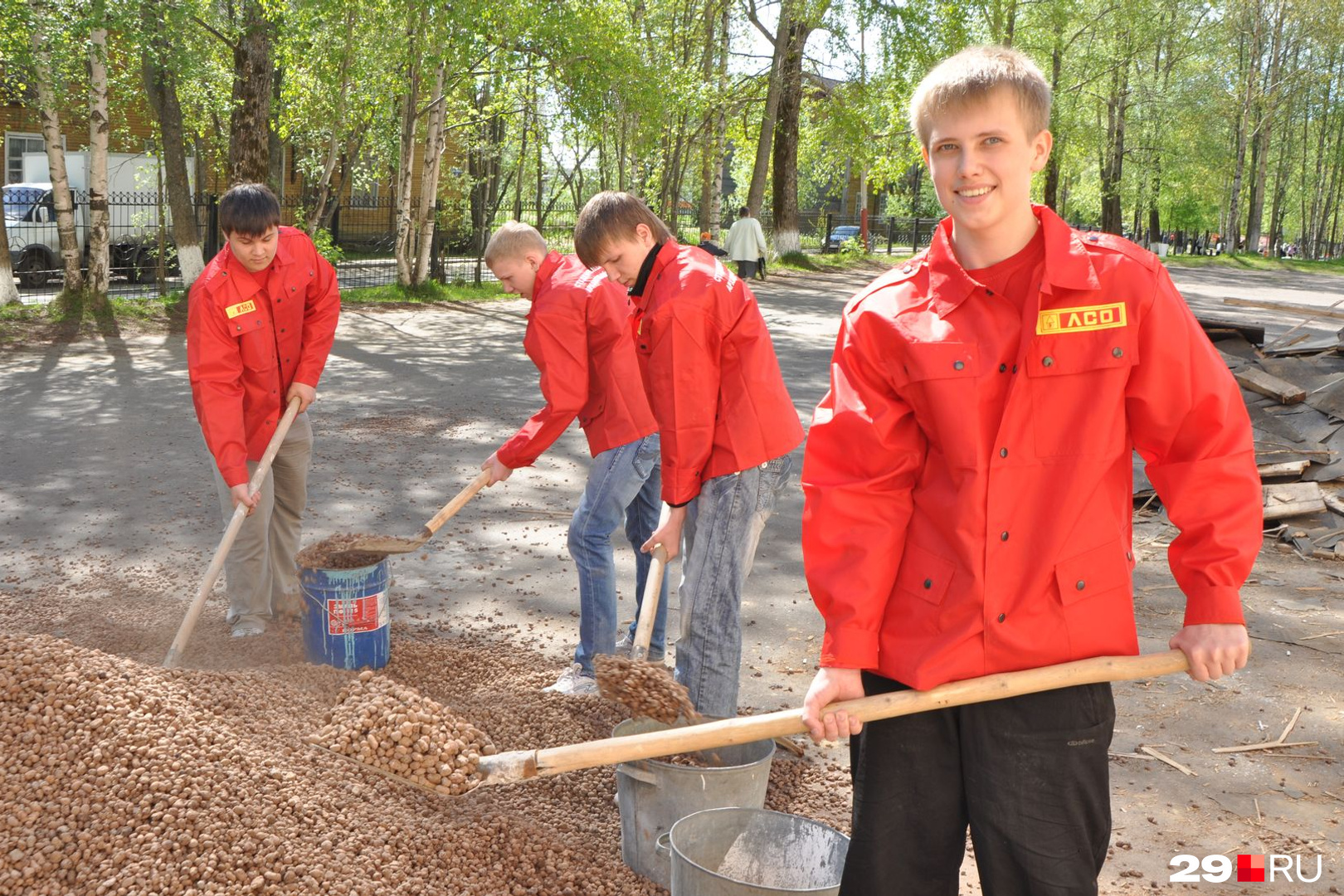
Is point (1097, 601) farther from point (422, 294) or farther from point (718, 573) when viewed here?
point (422, 294)

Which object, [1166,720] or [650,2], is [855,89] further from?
[1166,720]

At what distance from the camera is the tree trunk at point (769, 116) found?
2553 cm

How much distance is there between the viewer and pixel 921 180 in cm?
5356

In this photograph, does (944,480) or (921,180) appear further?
(921,180)

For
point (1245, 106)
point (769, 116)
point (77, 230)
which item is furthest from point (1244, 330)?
point (1245, 106)

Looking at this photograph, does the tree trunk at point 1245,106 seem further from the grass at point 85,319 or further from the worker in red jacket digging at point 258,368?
the worker in red jacket digging at point 258,368

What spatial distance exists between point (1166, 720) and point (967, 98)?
10.7 ft

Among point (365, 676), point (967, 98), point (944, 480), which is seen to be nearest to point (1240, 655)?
point (944, 480)

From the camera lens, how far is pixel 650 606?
13.0 feet

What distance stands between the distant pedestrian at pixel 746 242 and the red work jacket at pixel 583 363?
731 inches

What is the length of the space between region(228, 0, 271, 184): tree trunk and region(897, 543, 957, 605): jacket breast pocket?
1495 cm

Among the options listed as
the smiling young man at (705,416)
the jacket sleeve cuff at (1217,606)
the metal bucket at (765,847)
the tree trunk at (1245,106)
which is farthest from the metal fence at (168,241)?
the tree trunk at (1245,106)

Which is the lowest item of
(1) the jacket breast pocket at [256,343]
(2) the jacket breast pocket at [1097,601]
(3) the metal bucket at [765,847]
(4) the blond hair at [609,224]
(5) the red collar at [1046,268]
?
(3) the metal bucket at [765,847]

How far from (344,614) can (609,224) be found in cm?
186
